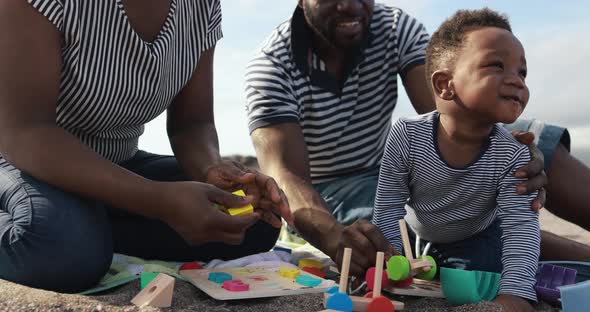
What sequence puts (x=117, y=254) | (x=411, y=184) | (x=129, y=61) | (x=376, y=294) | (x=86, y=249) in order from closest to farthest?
(x=376, y=294) → (x=86, y=249) → (x=129, y=61) → (x=411, y=184) → (x=117, y=254)

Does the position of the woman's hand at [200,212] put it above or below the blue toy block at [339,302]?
above

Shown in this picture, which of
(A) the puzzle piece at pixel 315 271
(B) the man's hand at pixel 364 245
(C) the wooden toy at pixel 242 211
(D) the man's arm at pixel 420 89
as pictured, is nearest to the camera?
(C) the wooden toy at pixel 242 211

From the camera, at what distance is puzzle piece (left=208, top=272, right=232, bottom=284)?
6.61ft

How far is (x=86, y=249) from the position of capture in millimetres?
1919

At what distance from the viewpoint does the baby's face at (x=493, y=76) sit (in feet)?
6.63

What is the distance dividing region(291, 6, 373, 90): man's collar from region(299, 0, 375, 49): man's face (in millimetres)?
32

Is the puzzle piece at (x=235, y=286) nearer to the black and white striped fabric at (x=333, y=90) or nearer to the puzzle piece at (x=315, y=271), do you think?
the puzzle piece at (x=315, y=271)

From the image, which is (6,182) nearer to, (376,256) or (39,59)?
(39,59)

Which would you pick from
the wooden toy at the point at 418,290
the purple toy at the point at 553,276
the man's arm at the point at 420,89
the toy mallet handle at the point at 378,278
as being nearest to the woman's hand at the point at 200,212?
the toy mallet handle at the point at 378,278

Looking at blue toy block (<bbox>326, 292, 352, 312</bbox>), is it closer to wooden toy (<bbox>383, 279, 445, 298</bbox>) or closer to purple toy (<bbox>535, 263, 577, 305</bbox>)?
wooden toy (<bbox>383, 279, 445, 298</bbox>)

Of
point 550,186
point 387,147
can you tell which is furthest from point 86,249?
point 550,186

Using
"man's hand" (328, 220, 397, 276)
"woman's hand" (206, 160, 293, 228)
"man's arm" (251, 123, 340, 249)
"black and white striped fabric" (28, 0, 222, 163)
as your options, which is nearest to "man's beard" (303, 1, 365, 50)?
"man's arm" (251, 123, 340, 249)

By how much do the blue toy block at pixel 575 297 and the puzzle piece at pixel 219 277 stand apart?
0.86 m

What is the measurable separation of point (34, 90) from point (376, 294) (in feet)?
3.20
